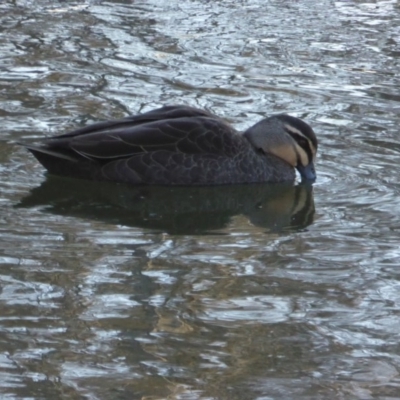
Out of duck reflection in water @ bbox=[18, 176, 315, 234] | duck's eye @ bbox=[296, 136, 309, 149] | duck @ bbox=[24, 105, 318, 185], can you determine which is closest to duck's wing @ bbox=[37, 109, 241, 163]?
duck @ bbox=[24, 105, 318, 185]

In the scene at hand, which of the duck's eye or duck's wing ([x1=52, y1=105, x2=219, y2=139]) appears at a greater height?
duck's wing ([x1=52, y1=105, x2=219, y2=139])

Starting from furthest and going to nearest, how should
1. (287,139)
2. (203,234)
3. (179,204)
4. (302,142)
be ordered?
(287,139), (302,142), (179,204), (203,234)

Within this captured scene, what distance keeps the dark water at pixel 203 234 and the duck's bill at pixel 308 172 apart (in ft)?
0.33

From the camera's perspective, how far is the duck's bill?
8.98 m

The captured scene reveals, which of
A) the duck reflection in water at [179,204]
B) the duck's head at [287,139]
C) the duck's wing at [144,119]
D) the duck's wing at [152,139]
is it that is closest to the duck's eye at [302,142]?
the duck's head at [287,139]

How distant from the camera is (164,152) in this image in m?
8.86

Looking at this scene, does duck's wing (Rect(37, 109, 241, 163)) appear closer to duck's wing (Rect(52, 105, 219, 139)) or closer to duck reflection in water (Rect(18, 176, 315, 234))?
duck's wing (Rect(52, 105, 219, 139))

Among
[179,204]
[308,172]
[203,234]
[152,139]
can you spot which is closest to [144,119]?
[152,139]

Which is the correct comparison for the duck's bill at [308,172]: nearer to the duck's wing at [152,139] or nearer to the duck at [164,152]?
the duck at [164,152]

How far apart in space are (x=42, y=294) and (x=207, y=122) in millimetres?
2865

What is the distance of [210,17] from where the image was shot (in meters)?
14.0

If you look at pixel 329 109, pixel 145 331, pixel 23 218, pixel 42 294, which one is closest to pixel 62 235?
pixel 23 218

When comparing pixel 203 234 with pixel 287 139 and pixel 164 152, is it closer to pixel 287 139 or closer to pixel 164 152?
pixel 164 152

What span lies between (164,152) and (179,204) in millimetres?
540
